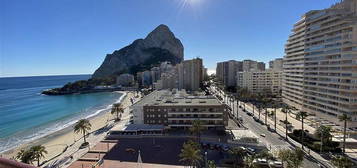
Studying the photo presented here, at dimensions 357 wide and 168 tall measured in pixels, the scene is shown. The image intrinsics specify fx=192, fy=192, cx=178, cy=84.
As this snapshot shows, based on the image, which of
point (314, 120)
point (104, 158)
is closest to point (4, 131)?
point (104, 158)

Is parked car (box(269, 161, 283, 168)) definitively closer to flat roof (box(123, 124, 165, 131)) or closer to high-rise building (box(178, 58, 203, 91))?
flat roof (box(123, 124, 165, 131))

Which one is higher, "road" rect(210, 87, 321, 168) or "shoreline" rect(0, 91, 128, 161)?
"road" rect(210, 87, 321, 168)

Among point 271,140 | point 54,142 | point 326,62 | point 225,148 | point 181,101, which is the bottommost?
point 54,142

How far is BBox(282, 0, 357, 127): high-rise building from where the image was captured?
141ft

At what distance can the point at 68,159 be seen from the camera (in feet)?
110

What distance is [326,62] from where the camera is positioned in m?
49.5

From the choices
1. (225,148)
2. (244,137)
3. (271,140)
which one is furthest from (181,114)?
(271,140)

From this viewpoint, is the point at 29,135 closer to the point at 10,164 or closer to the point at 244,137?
the point at 244,137

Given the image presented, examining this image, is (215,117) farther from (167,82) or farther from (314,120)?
(167,82)

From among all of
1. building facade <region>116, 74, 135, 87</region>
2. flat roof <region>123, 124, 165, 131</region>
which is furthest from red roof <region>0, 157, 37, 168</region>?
building facade <region>116, 74, 135, 87</region>

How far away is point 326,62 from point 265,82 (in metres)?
50.2

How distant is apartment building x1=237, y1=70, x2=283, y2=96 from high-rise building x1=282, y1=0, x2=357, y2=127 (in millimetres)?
32954

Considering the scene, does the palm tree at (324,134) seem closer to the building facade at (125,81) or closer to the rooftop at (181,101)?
the rooftop at (181,101)

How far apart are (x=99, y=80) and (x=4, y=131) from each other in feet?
427
